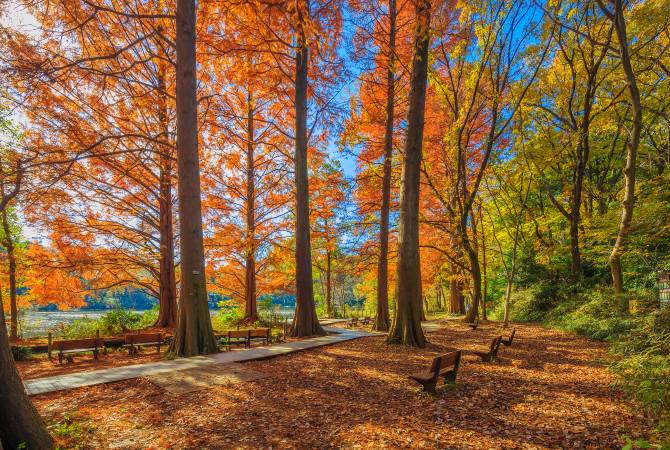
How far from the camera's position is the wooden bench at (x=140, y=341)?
9.97 metres

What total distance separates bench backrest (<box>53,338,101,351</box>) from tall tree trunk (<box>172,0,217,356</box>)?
A: 9.37 feet

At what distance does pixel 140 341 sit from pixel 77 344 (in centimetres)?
158

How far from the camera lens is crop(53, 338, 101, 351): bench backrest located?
9141mm

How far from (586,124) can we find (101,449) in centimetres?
1899

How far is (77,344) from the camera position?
31.2 feet

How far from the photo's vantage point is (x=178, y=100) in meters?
9.39

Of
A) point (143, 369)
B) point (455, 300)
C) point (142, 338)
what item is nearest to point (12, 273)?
point (142, 338)

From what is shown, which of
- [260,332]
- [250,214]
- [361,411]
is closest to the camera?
[361,411]

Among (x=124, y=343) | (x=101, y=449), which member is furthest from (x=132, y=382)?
(x=124, y=343)

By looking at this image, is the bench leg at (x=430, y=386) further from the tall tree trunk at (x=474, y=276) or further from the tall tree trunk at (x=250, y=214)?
the tall tree trunk at (x=250, y=214)

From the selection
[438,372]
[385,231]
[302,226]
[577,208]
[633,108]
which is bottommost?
A: [438,372]

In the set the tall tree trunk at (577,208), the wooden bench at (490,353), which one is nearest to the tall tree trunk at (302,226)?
the wooden bench at (490,353)

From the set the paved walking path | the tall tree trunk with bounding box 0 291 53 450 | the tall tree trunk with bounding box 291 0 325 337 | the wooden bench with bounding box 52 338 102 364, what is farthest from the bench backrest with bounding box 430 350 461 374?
the wooden bench with bounding box 52 338 102 364

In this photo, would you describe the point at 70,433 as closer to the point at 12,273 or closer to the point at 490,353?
the point at 490,353
